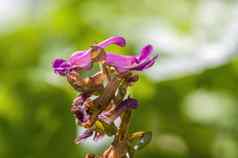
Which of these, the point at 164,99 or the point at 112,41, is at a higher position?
the point at 112,41

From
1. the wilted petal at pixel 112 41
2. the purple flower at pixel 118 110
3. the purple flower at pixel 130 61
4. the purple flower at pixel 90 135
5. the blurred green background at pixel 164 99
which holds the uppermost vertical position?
the wilted petal at pixel 112 41

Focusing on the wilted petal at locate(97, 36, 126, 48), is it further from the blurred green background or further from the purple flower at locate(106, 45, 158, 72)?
the blurred green background

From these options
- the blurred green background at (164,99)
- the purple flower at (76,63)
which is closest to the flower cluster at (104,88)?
the purple flower at (76,63)

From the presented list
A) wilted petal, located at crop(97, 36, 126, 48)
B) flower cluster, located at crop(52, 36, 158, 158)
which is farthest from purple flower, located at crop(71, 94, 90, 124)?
wilted petal, located at crop(97, 36, 126, 48)

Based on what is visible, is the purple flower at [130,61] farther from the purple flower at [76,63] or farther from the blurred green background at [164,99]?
the blurred green background at [164,99]

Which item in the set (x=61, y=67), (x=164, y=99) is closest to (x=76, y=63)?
(x=61, y=67)

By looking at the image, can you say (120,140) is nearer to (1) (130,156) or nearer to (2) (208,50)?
(1) (130,156)

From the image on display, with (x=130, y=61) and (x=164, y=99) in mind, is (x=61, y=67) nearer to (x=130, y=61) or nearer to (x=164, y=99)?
(x=130, y=61)
